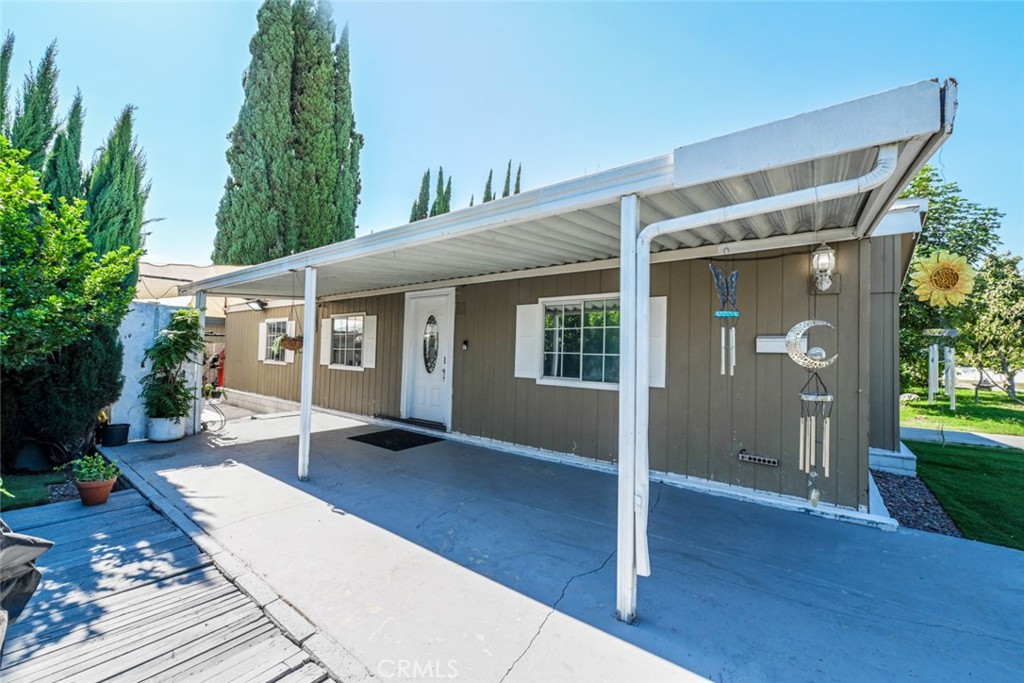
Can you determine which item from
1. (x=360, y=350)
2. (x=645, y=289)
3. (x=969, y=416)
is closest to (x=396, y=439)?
(x=360, y=350)

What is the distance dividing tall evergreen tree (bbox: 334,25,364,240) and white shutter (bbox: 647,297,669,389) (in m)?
11.9

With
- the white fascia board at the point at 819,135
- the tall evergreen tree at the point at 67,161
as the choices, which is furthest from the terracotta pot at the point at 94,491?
the white fascia board at the point at 819,135

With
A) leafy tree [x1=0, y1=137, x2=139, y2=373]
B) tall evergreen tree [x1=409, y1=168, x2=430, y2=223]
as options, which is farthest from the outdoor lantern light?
tall evergreen tree [x1=409, y1=168, x2=430, y2=223]

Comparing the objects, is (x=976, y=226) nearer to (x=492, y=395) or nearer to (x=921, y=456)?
(x=921, y=456)

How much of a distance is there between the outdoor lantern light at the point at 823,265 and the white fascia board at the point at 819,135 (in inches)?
74.3

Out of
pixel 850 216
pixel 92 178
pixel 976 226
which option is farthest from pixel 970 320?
pixel 92 178

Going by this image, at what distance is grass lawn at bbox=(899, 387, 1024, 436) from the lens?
26.1 feet

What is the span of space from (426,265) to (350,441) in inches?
105

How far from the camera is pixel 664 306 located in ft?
13.6

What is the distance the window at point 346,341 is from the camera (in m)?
7.64

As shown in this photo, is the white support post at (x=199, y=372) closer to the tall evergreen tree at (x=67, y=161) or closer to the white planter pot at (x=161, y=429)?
the white planter pot at (x=161, y=429)

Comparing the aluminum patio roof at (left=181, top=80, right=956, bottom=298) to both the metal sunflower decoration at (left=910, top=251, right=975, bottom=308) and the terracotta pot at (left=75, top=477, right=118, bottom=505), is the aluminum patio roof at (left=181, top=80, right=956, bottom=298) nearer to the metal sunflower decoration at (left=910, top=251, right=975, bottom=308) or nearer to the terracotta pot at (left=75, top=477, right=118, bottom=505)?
the metal sunflower decoration at (left=910, top=251, right=975, bottom=308)

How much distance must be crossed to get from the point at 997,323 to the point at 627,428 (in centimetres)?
1348

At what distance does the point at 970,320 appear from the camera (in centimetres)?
952
